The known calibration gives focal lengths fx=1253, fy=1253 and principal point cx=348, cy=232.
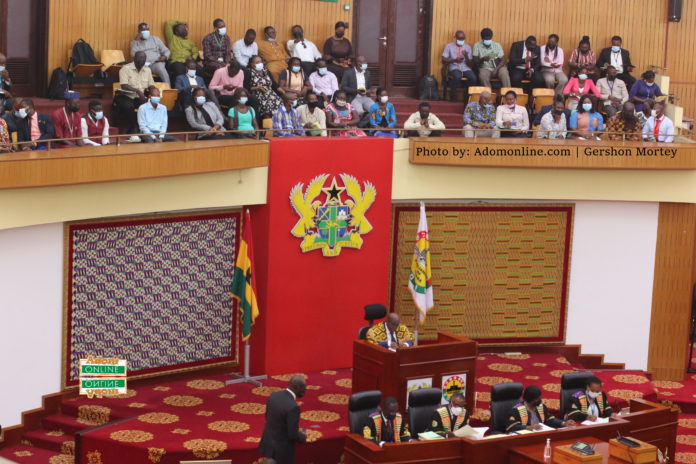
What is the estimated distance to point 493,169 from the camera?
50.6 ft

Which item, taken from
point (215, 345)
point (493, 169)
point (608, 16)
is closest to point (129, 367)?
point (215, 345)

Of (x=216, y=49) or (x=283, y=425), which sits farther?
(x=216, y=49)

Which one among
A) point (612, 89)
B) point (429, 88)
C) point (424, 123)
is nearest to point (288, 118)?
point (424, 123)

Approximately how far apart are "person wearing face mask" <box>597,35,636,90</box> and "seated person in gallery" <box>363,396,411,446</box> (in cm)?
855

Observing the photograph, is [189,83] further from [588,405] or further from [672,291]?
[672,291]

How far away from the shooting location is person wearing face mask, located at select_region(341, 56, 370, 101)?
16.6 m

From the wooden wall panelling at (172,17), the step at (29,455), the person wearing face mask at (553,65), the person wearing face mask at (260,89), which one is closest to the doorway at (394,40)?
the wooden wall panelling at (172,17)

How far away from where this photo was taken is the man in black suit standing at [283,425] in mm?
11205

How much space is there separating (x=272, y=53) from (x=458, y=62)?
2.82 meters

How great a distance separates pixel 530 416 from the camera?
12.3 meters

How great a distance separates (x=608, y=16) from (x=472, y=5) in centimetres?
221

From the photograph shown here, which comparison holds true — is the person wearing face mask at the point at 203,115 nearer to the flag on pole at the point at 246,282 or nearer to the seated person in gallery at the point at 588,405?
the flag on pole at the point at 246,282

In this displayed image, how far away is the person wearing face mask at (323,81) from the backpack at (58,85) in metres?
3.18

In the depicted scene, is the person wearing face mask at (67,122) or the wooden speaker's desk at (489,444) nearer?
the wooden speaker's desk at (489,444)
